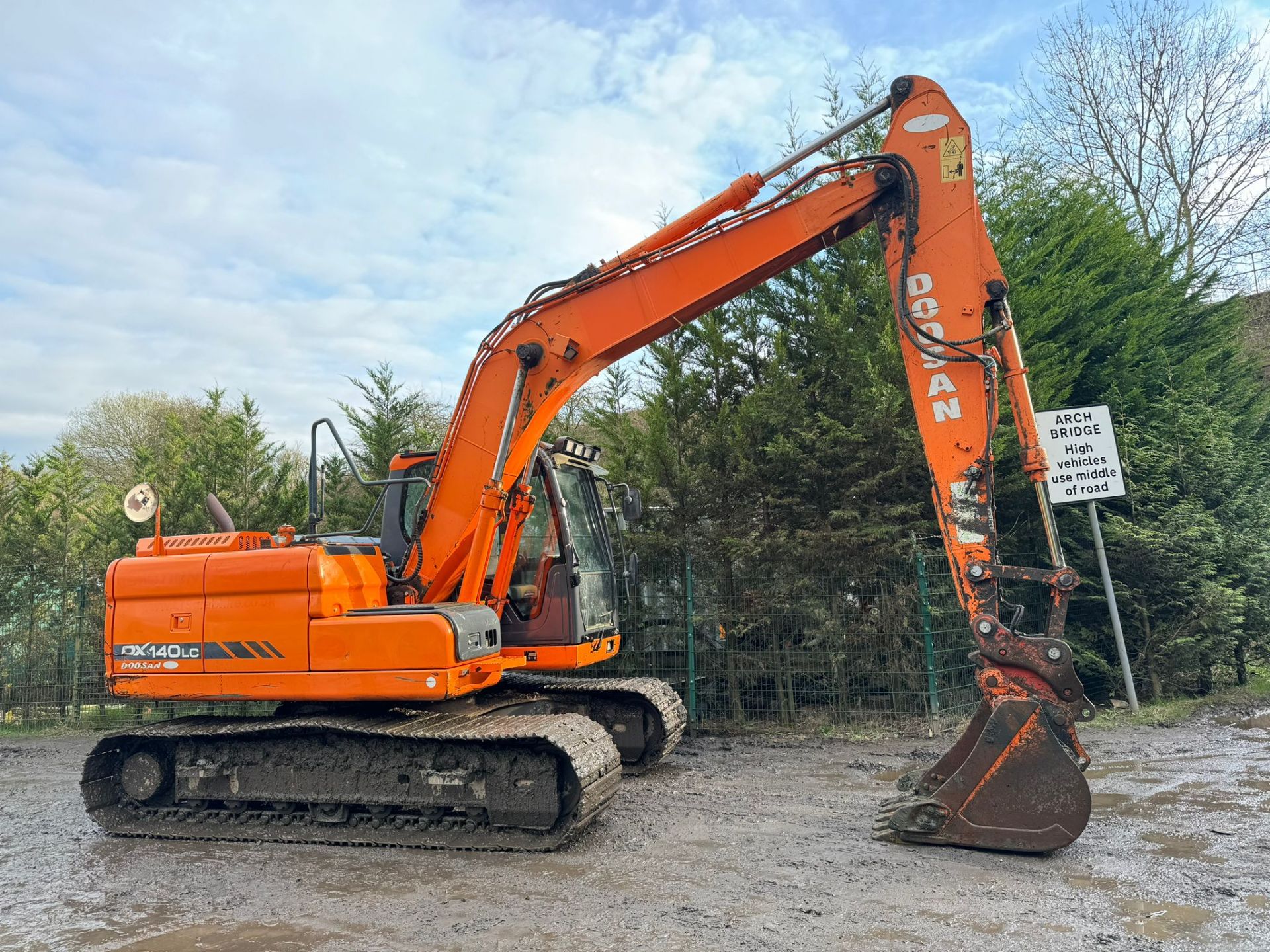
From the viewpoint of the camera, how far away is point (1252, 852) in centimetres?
442

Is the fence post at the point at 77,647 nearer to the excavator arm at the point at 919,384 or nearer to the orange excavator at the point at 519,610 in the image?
the orange excavator at the point at 519,610

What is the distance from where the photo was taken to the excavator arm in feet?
14.4

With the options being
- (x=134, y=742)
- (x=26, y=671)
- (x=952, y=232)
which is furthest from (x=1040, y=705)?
(x=26, y=671)

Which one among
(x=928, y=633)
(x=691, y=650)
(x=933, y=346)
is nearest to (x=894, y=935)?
(x=933, y=346)

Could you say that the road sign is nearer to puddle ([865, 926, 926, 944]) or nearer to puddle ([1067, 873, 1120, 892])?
puddle ([1067, 873, 1120, 892])

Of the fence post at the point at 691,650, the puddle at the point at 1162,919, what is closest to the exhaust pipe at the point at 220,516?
the fence post at the point at 691,650

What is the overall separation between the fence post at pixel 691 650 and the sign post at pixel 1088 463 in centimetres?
357

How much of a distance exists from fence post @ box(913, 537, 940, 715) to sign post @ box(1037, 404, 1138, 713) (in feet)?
4.77

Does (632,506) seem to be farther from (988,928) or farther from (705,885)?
(988,928)

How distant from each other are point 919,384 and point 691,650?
15.0 feet

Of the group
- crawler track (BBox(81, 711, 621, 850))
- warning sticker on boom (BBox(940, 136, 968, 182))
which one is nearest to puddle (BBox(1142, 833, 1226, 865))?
crawler track (BBox(81, 711, 621, 850))

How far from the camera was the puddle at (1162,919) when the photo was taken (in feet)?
11.4

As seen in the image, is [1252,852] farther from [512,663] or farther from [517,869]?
[512,663]

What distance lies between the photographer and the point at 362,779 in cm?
539
